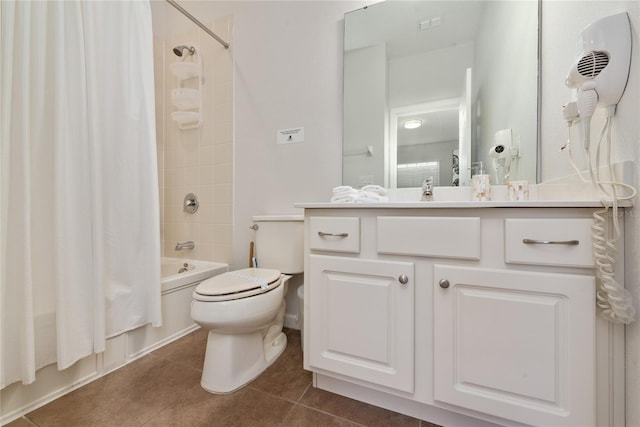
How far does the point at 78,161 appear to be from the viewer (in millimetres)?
1077

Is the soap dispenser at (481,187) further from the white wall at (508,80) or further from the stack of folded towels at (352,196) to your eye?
the stack of folded towels at (352,196)

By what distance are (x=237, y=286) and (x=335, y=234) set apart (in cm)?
50

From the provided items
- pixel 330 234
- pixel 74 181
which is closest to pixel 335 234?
pixel 330 234

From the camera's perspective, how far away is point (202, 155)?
201 centimetres

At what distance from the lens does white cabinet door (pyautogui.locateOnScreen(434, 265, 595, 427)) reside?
69cm

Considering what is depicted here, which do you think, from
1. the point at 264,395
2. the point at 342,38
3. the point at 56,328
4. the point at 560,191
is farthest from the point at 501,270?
the point at 56,328

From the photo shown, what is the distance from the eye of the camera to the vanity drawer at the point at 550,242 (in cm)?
69

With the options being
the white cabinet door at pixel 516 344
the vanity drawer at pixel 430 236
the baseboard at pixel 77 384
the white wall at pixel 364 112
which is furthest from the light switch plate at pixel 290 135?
the baseboard at pixel 77 384

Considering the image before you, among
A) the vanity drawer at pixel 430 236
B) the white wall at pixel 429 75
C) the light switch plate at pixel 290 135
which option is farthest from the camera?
the light switch plate at pixel 290 135

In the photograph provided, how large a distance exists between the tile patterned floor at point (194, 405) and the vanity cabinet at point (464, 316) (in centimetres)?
10

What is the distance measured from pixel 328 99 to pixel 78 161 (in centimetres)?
130

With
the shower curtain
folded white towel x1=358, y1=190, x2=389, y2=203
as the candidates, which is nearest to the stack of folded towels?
folded white towel x1=358, y1=190, x2=389, y2=203

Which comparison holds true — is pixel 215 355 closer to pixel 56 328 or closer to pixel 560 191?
pixel 56 328

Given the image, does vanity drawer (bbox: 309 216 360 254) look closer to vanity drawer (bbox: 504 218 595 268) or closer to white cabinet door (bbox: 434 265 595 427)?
white cabinet door (bbox: 434 265 595 427)
